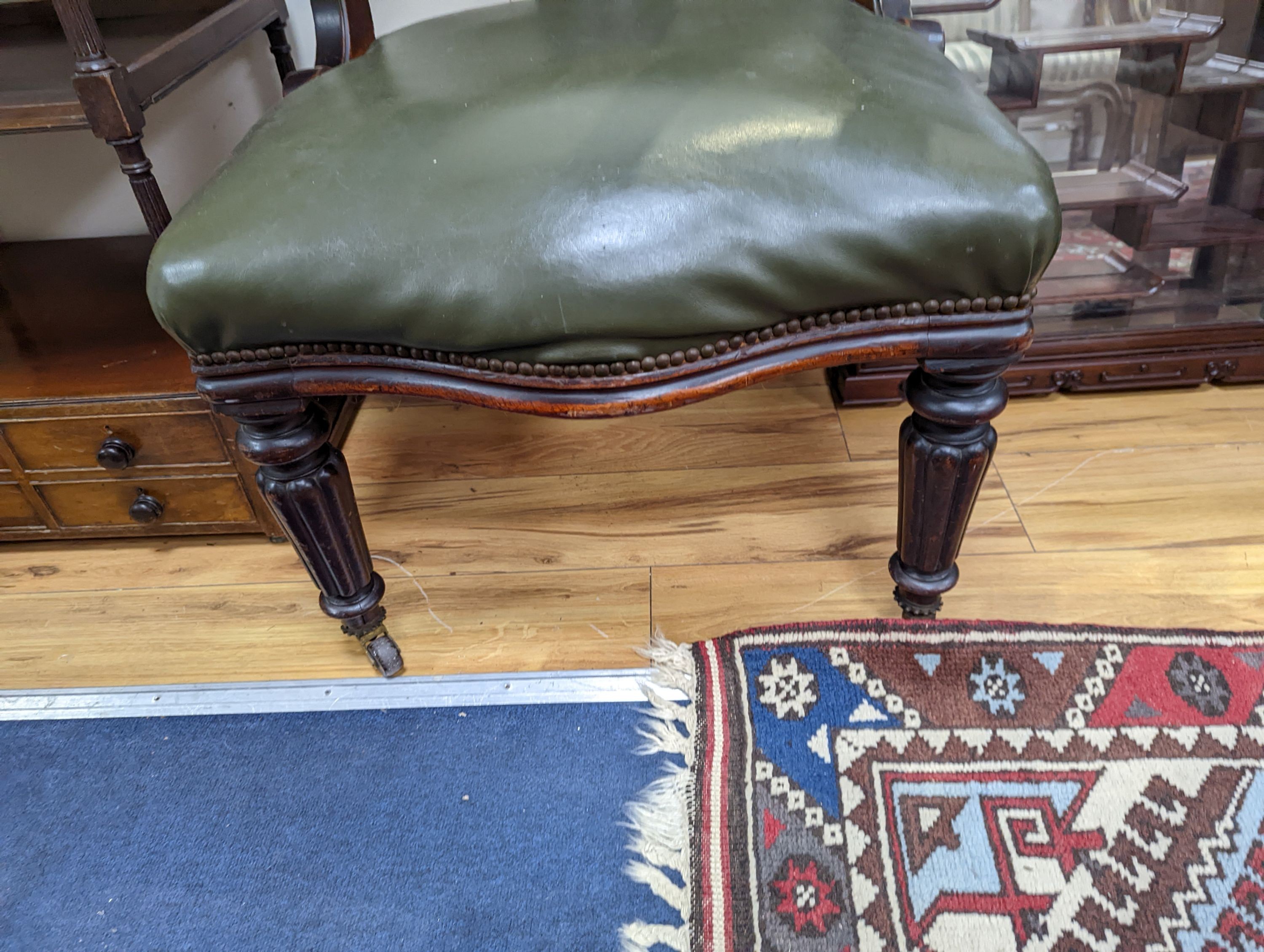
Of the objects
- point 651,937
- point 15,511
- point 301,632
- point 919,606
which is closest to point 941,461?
point 919,606

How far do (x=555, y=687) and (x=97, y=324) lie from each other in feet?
2.02

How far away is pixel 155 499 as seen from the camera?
0.87 m

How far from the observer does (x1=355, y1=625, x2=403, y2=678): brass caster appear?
74 cm

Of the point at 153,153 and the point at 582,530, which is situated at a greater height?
the point at 153,153

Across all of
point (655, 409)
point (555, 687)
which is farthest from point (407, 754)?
point (655, 409)

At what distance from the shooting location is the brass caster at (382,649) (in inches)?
29.2

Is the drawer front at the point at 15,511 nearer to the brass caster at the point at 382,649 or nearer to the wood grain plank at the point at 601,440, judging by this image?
the wood grain plank at the point at 601,440

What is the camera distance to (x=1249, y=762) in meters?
0.63

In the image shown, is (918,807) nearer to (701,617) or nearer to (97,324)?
(701,617)

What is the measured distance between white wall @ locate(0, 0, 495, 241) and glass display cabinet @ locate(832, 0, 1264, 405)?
2.59 feet

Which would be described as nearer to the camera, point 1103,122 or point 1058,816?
point 1058,816

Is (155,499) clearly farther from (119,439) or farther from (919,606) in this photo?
(919,606)

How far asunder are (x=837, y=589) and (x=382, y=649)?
16.0 inches

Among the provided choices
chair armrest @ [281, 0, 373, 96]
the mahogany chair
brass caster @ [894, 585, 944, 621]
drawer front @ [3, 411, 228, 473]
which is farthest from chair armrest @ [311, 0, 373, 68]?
brass caster @ [894, 585, 944, 621]
